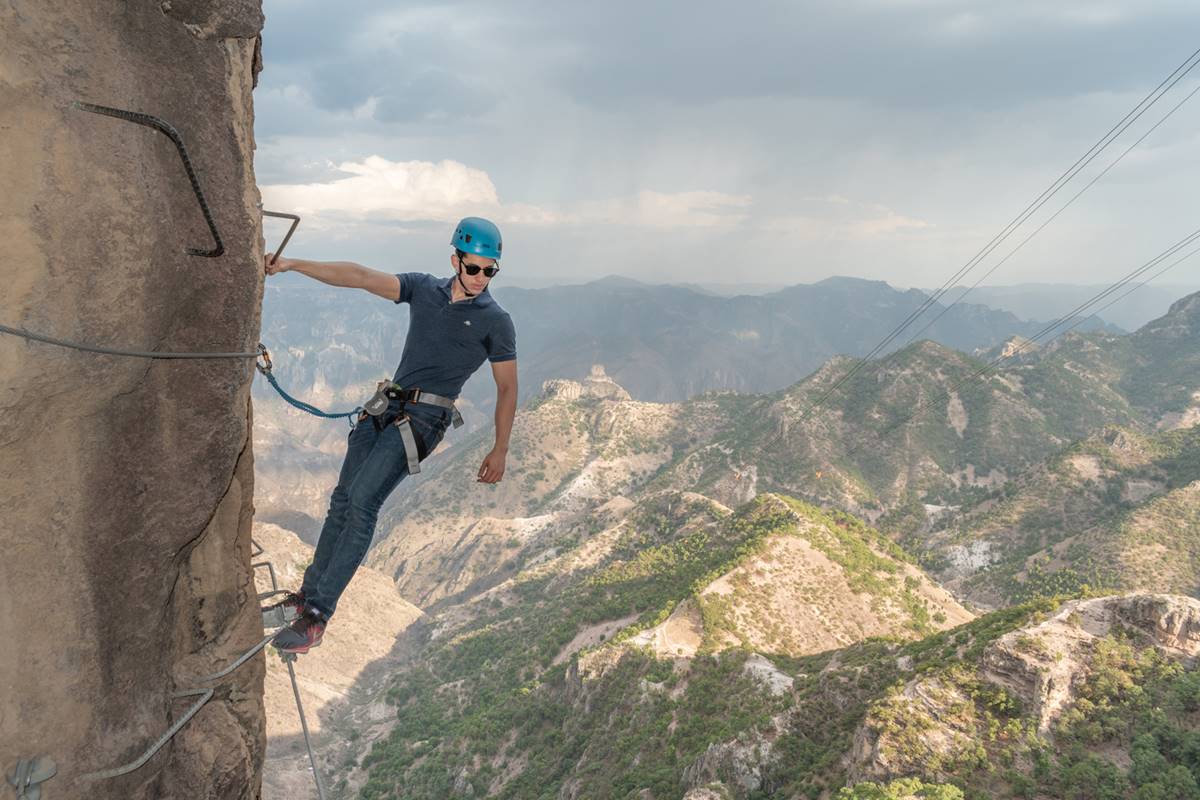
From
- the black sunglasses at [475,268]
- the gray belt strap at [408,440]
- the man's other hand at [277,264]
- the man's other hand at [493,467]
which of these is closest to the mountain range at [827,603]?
the man's other hand at [493,467]

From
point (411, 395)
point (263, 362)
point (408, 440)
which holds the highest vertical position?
point (263, 362)

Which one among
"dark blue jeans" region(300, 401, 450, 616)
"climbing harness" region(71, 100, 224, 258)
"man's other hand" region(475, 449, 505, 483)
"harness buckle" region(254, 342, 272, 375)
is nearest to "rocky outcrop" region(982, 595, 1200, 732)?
"man's other hand" region(475, 449, 505, 483)

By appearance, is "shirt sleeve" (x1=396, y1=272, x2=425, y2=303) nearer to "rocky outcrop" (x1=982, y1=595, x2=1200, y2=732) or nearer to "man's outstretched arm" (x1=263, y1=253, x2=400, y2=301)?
"man's outstretched arm" (x1=263, y1=253, x2=400, y2=301)

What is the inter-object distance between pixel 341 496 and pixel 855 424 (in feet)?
450

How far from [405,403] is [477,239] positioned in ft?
7.66

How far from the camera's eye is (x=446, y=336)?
7.84 metres

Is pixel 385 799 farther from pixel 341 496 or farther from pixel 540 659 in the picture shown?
pixel 341 496

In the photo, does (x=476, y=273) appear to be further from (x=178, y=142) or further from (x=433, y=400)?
(x=178, y=142)

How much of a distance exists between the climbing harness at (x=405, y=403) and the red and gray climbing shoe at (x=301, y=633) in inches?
91.8

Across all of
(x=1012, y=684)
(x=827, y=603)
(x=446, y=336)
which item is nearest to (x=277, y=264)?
(x=446, y=336)

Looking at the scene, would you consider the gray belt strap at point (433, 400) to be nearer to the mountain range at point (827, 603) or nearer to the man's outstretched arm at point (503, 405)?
the man's outstretched arm at point (503, 405)

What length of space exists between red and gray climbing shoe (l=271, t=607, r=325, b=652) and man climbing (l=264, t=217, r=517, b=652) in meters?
0.01

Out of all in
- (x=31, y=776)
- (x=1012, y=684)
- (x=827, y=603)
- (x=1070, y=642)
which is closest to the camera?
(x=31, y=776)

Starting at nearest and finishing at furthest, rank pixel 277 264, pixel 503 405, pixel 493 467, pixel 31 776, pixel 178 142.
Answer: pixel 31 776, pixel 178 142, pixel 277 264, pixel 503 405, pixel 493 467
